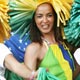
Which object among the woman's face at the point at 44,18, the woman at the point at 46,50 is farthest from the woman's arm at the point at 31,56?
the woman's face at the point at 44,18

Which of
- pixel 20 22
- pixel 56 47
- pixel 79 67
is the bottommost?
pixel 79 67

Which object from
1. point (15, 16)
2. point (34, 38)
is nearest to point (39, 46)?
point (34, 38)

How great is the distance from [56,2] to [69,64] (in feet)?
1.13

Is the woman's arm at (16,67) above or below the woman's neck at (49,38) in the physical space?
below

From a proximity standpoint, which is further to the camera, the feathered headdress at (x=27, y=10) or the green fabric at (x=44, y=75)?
the feathered headdress at (x=27, y=10)

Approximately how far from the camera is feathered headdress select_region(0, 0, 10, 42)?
2.28 meters

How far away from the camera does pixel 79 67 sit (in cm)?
247

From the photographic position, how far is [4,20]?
7.55 feet

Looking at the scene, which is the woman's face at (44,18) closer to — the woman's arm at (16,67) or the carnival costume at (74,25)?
the carnival costume at (74,25)

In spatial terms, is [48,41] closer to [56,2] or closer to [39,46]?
[39,46]

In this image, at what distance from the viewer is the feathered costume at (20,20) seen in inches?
91.0

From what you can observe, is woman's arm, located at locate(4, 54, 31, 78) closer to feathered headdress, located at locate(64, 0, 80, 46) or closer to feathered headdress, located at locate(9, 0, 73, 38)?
feathered headdress, located at locate(9, 0, 73, 38)

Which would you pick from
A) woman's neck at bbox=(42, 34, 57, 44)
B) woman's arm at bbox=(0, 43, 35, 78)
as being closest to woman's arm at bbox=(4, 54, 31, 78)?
woman's arm at bbox=(0, 43, 35, 78)

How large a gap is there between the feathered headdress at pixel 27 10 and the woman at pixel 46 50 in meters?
0.03
